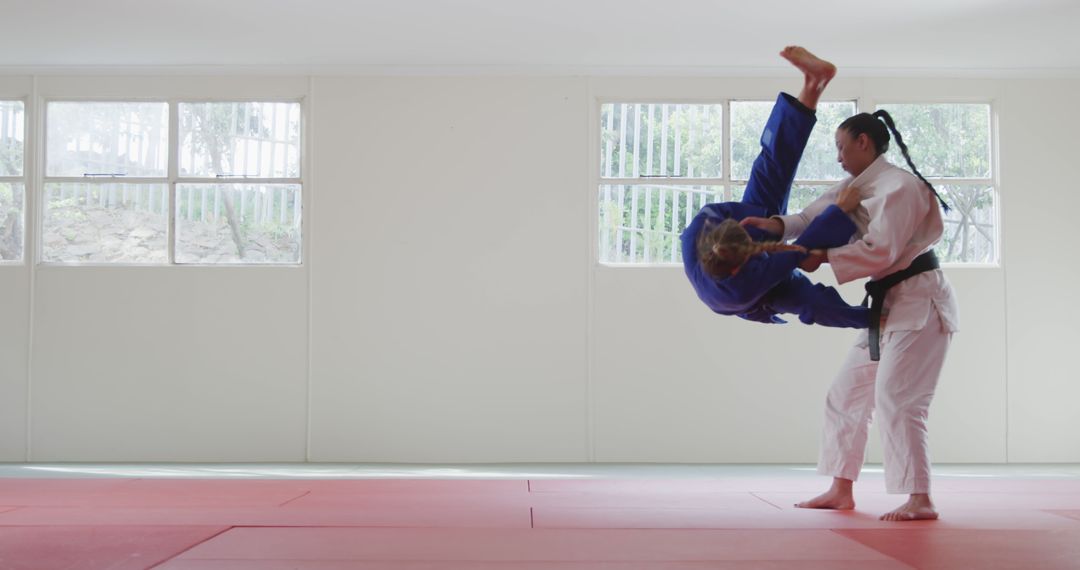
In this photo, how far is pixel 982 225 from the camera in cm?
635

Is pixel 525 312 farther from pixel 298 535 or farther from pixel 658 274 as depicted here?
pixel 298 535

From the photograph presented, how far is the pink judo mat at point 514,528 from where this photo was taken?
2234mm

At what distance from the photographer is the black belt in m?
3.04

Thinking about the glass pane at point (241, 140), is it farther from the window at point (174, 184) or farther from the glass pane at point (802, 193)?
the glass pane at point (802, 193)

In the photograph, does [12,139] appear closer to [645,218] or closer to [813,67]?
[645,218]

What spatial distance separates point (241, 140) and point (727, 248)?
4.36 meters

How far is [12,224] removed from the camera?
20.6ft

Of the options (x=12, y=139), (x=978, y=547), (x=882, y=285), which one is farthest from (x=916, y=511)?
(x=12, y=139)

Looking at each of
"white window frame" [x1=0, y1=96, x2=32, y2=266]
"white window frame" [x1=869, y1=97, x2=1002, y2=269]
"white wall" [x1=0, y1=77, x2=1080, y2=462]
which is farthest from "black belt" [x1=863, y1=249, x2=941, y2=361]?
"white window frame" [x1=0, y1=96, x2=32, y2=266]

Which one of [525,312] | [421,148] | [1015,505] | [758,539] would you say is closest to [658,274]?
[525,312]

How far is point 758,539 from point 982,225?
4.58 m

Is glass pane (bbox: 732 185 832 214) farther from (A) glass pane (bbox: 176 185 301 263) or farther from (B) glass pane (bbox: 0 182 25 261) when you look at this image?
(B) glass pane (bbox: 0 182 25 261)

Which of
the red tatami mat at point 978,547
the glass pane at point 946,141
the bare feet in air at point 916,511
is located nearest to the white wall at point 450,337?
the glass pane at point 946,141

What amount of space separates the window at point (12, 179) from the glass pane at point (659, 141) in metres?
3.71
